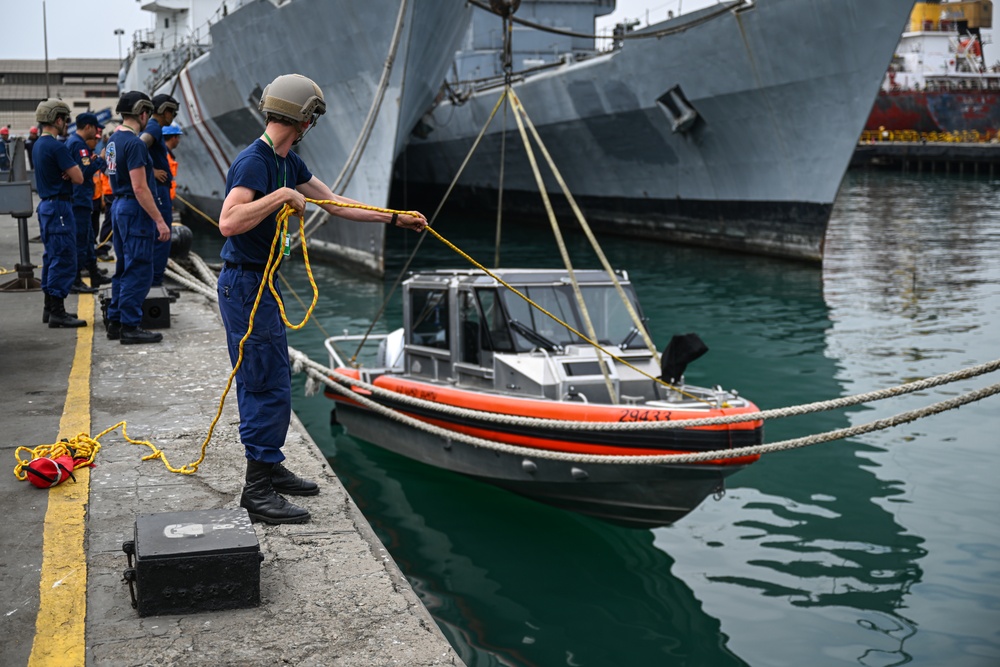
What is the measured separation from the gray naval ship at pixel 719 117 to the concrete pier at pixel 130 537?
16599 mm

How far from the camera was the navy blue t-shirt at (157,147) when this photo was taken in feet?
29.2

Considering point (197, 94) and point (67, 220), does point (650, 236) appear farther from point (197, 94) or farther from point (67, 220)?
point (67, 220)

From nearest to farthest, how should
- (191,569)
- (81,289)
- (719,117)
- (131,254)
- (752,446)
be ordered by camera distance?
(191,569)
(752,446)
(131,254)
(81,289)
(719,117)

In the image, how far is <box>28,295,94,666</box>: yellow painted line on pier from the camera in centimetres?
362

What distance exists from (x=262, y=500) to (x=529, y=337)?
14.3 feet

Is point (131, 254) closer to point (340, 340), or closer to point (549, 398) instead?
point (549, 398)

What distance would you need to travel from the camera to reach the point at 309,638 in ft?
12.4

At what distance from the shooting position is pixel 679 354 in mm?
8133

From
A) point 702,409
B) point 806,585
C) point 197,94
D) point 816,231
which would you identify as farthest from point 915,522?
point 197,94

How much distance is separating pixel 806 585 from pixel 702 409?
1382 mm

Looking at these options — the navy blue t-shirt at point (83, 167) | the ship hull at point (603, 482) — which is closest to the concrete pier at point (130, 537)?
the ship hull at point (603, 482)

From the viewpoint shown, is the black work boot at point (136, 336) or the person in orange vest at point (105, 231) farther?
the person in orange vest at point (105, 231)

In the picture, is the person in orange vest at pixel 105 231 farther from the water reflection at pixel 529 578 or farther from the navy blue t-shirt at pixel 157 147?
the water reflection at pixel 529 578

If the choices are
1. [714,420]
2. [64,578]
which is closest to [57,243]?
[64,578]
